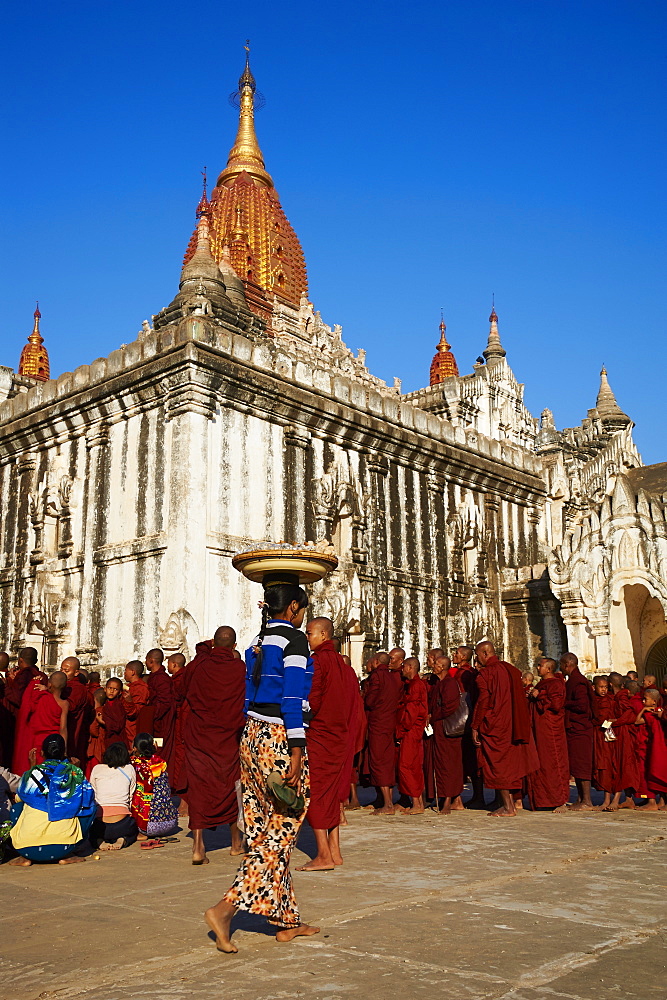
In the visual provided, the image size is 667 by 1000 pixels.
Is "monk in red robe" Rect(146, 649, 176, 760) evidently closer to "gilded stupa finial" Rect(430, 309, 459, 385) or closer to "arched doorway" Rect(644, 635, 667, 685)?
"arched doorway" Rect(644, 635, 667, 685)

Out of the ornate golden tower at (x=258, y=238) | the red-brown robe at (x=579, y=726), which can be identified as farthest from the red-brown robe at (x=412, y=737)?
the ornate golden tower at (x=258, y=238)

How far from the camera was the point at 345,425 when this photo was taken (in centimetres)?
2042

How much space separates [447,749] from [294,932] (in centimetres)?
674

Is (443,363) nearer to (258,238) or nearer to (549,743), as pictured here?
(258,238)

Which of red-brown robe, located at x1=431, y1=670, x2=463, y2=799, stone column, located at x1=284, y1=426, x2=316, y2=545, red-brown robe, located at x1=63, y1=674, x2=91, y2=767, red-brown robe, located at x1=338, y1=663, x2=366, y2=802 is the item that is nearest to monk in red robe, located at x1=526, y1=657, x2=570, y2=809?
red-brown robe, located at x1=431, y1=670, x2=463, y2=799

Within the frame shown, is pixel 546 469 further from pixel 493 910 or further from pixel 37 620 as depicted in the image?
pixel 493 910

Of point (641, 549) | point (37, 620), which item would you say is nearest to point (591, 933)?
point (641, 549)

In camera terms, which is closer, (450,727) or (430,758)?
(450,727)

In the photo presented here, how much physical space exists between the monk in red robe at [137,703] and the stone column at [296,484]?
7.10 metres

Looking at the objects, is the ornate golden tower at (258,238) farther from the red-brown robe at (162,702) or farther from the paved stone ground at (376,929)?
the paved stone ground at (376,929)

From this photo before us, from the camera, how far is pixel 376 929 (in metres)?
5.25

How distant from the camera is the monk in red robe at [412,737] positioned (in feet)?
38.0

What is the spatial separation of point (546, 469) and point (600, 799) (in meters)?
15.7

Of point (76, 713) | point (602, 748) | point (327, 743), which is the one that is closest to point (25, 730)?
point (76, 713)
